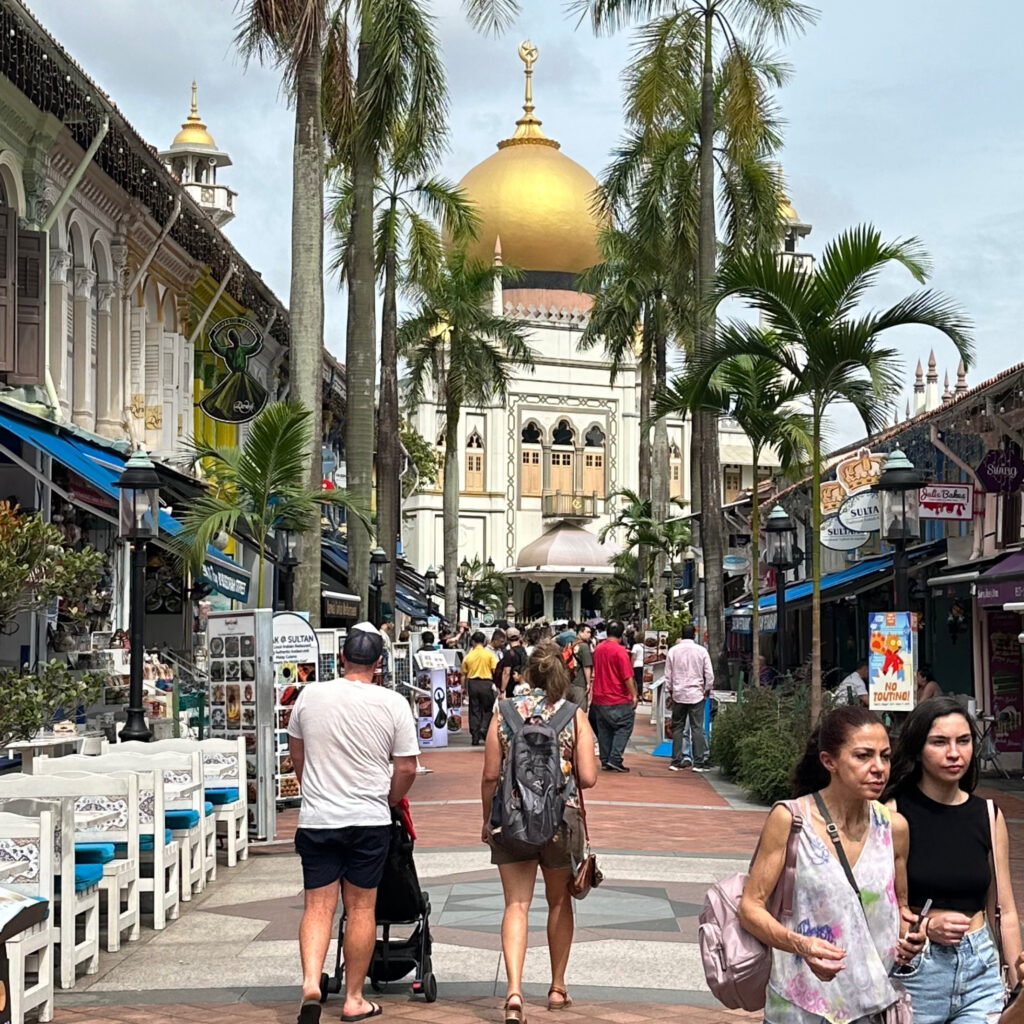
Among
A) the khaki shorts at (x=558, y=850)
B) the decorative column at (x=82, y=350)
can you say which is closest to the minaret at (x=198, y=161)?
the decorative column at (x=82, y=350)

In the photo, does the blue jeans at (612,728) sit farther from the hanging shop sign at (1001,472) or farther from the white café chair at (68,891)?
the white café chair at (68,891)

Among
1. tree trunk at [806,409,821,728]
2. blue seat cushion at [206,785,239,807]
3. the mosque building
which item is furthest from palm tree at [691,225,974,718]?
the mosque building

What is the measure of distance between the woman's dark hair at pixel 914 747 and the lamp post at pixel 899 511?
9439mm

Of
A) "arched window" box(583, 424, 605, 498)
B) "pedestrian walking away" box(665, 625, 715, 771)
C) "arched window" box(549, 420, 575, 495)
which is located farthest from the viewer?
"arched window" box(583, 424, 605, 498)

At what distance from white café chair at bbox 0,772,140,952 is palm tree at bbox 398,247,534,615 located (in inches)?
1335

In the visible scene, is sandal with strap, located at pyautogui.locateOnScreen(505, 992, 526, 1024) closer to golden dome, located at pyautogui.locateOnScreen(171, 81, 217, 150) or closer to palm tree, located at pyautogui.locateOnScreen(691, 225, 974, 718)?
palm tree, located at pyautogui.locateOnScreen(691, 225, 974, 718)

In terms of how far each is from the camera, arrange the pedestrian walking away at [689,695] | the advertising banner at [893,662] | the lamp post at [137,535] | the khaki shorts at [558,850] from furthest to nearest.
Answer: the pedestrian walking away at [689,695] → the advertising banner at [893,662] → the lamp post at [137,535] → the khaki shorts at [558,850]

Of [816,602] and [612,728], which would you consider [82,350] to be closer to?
[612,728]

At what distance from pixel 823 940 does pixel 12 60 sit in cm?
1446

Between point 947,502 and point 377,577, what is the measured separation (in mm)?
12549

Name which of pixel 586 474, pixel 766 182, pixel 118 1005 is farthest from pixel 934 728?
pixel 586 474

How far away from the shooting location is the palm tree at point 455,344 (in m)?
45.7

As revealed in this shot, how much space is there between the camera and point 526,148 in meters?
83.3

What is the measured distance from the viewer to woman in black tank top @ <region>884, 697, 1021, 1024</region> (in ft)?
16.7
